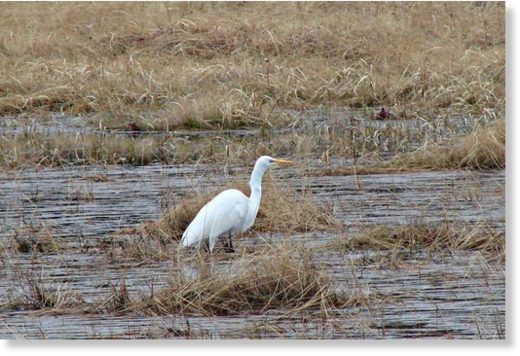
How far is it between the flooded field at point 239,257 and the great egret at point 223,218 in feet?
0.52

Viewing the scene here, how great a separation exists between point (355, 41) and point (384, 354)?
23.3 feet

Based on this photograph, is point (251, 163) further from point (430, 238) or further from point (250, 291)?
point (250, 291)

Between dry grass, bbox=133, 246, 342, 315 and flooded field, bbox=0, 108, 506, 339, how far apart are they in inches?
→ 1.7

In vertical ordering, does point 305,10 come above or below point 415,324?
above

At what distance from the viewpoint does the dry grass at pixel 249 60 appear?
11539 mm

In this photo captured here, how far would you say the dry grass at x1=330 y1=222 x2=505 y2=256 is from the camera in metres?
7.09

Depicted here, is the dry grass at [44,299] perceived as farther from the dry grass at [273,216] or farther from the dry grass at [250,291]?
the dry grass at [273,216]

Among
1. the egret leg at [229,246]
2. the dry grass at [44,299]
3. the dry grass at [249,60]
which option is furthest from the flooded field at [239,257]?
the dry grass at [249,60]

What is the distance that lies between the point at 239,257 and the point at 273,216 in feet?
2.66

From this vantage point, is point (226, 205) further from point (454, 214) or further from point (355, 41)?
point (355, 41)

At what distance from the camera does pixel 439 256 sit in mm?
7027

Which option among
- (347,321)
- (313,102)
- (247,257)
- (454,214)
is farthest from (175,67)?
(347,321)

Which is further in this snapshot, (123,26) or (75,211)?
(123,26)

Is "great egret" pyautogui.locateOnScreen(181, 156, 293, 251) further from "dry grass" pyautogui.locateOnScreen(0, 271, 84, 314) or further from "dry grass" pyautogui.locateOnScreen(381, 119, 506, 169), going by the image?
"dry grass" pyautogui.locateOnScreen(381, 119, 506, 169)
